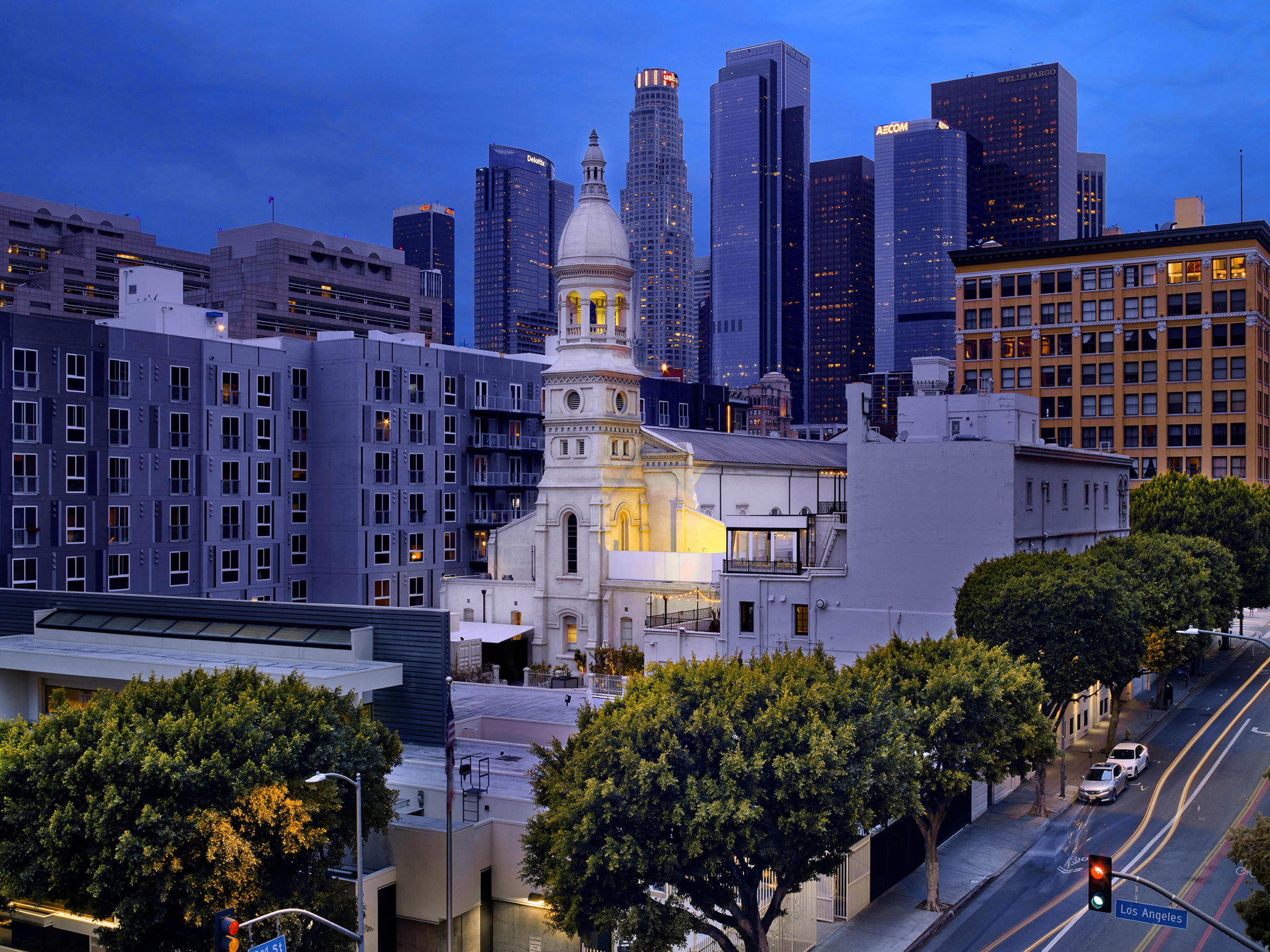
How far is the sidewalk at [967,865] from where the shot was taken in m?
36.7

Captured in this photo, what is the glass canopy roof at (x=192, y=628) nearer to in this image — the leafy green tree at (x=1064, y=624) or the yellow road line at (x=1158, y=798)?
the yellow road line at (x=1158, y=798)

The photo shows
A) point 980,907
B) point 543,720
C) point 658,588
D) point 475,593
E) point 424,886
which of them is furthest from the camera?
point 475,593

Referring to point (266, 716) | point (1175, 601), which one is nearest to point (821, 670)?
point (266, 716)

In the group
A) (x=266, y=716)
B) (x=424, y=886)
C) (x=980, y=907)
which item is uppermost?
(x=266, y=716)

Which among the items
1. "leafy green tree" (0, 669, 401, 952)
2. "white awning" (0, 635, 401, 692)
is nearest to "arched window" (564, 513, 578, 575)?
"white awning" (0, 635, 401, 692)

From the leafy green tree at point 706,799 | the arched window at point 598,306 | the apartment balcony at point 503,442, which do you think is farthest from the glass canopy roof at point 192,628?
the apartment balcony at point 503,442

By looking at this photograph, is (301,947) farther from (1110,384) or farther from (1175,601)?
(1110,384)

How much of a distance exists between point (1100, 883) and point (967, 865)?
882 inches

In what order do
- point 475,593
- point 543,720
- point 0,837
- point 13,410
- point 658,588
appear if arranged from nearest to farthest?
point 0,837 → point 543,720 → point 13,410 → point 658,588 → point 475,593

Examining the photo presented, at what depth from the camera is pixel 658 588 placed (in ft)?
252

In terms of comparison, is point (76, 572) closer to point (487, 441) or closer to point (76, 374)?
point (76, 374)

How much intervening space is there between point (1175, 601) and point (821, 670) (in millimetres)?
34231

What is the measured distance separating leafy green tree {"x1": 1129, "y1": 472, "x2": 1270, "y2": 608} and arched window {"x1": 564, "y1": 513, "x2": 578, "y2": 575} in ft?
149

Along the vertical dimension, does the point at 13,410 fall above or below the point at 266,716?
above
